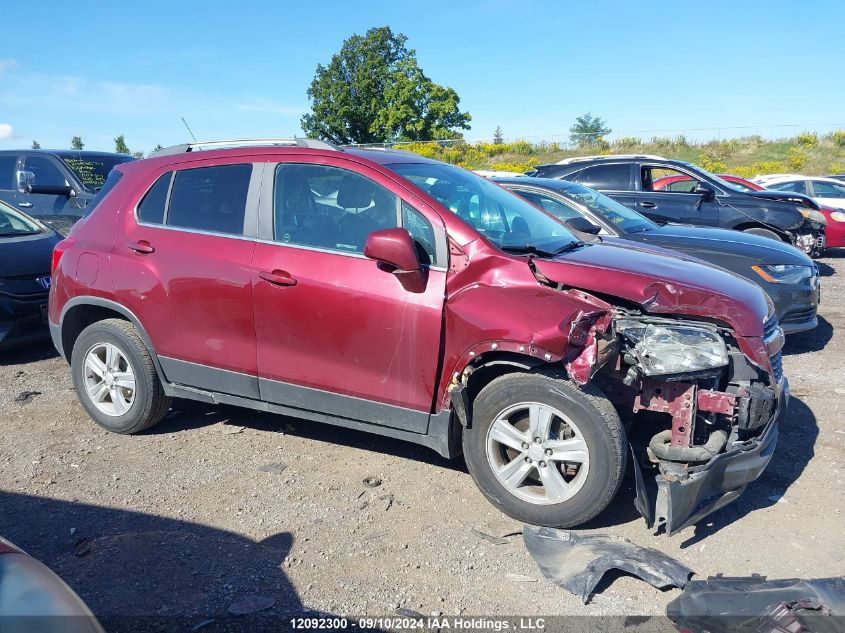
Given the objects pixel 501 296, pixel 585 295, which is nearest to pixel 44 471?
pixel 501 296

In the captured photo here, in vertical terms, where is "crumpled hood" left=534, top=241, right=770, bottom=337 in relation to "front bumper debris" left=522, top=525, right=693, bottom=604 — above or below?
above

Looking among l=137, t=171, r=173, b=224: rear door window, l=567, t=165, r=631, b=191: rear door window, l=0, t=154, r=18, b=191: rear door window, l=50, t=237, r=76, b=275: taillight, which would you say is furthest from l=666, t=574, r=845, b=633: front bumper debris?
l=0, t=154, r=18, b=191: rear door window

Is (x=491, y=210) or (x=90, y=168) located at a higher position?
(x=90, y=168)

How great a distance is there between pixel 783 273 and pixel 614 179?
4.42 meters

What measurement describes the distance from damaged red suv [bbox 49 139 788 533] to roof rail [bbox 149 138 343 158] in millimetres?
22

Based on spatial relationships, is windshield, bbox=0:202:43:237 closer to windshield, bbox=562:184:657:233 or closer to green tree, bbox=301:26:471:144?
windshield, bbox=562:184:657:233

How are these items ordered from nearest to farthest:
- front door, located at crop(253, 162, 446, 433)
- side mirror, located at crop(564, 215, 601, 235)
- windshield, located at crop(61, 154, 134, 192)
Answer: front door, located at crop(253, 162, 446, 433) → side mirror, located at crop(564, 215, 601, 235) → windshield, located at crop(61, 154, 134, 192)

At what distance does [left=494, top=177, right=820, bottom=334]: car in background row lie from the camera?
21.1ft

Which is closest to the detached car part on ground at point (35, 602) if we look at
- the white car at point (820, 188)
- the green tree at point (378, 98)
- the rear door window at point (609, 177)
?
the rear door window at point (609, 177)

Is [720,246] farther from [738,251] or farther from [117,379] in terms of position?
[117,379]

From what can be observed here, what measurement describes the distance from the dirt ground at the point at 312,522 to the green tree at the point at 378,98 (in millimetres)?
56879

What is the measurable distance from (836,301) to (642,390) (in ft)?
23.2

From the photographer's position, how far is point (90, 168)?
959 cm

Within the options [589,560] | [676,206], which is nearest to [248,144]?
[589,560]
